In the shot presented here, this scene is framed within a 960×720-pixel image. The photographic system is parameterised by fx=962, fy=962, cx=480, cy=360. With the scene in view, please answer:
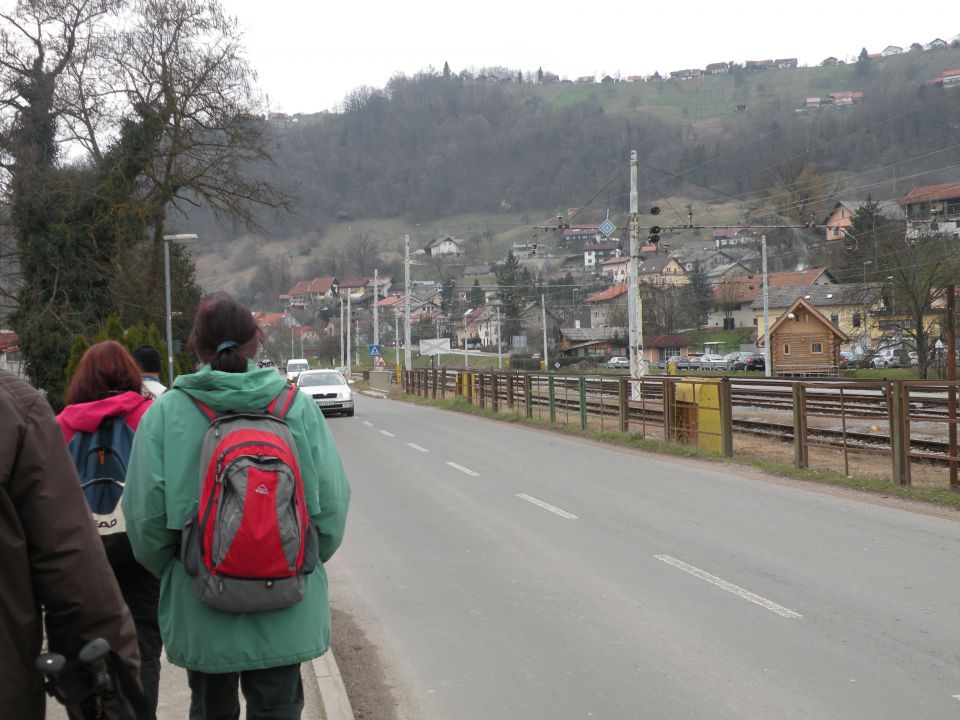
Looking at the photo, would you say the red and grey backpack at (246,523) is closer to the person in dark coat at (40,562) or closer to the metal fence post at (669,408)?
the person in dark coat at (40,562)

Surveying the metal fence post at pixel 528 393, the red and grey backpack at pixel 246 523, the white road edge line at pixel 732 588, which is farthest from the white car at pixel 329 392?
the red and grey backpack at pixel 246 523

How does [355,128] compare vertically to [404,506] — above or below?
above

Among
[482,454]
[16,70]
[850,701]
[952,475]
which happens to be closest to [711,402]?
[482,454]

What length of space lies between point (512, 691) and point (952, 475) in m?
8.81

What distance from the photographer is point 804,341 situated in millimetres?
61250

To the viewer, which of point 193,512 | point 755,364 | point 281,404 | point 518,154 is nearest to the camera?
point 193,512

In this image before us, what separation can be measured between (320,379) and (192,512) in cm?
2947

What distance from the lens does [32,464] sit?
227cm

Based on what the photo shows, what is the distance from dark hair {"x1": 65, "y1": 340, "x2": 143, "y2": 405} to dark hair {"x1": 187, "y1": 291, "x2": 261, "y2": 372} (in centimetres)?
140

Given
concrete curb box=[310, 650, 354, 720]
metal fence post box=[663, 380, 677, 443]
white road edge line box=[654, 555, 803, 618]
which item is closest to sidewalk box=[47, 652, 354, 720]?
concrete curb box=[310, 650, 354, 720]

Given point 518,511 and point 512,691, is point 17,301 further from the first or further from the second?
point 512,691

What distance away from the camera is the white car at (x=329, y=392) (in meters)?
30.8

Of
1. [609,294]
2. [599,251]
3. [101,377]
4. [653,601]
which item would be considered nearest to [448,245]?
[599,251]

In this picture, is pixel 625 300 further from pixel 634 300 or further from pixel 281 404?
pixel 281 404
